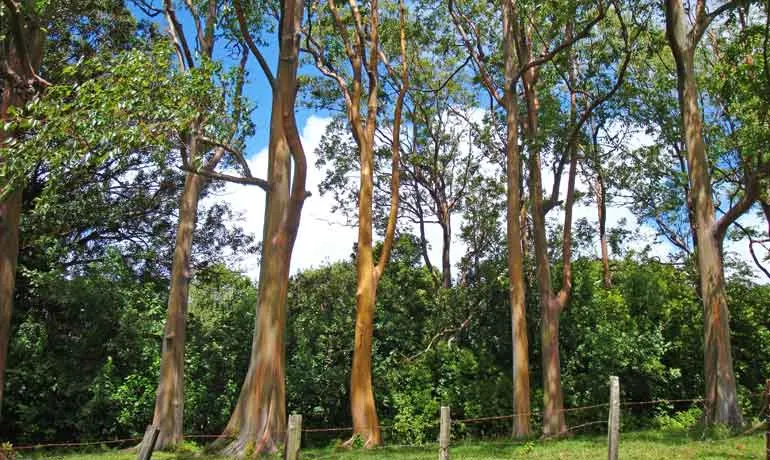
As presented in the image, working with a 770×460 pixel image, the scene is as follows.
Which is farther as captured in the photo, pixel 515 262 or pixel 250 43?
pixel 515 262

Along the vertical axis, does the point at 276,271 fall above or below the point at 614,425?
above

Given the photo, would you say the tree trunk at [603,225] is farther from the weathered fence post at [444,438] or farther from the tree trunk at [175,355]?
the weathered fence post at [444,438]

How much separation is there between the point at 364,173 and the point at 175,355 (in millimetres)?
5977

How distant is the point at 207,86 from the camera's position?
32.7 feet

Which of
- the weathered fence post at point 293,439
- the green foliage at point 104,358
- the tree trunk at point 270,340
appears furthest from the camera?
the green foliage at point 104,358

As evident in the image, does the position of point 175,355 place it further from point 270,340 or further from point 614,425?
point 614,425

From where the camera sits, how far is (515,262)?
1511 cm

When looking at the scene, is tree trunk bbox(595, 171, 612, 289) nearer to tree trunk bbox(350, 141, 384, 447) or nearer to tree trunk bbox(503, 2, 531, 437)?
tree trunk bbox(503, 2, 531, 437)

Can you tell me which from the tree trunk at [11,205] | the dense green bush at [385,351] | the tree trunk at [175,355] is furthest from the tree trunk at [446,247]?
the tree trunk at [11,205]

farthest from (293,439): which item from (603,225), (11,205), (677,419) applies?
(603,225)

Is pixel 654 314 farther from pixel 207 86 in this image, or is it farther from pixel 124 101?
pixel 124 101

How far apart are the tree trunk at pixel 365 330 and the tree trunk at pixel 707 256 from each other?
6.70 metres

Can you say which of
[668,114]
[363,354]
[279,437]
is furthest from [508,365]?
[279,437]

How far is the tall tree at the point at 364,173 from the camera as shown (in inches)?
570
